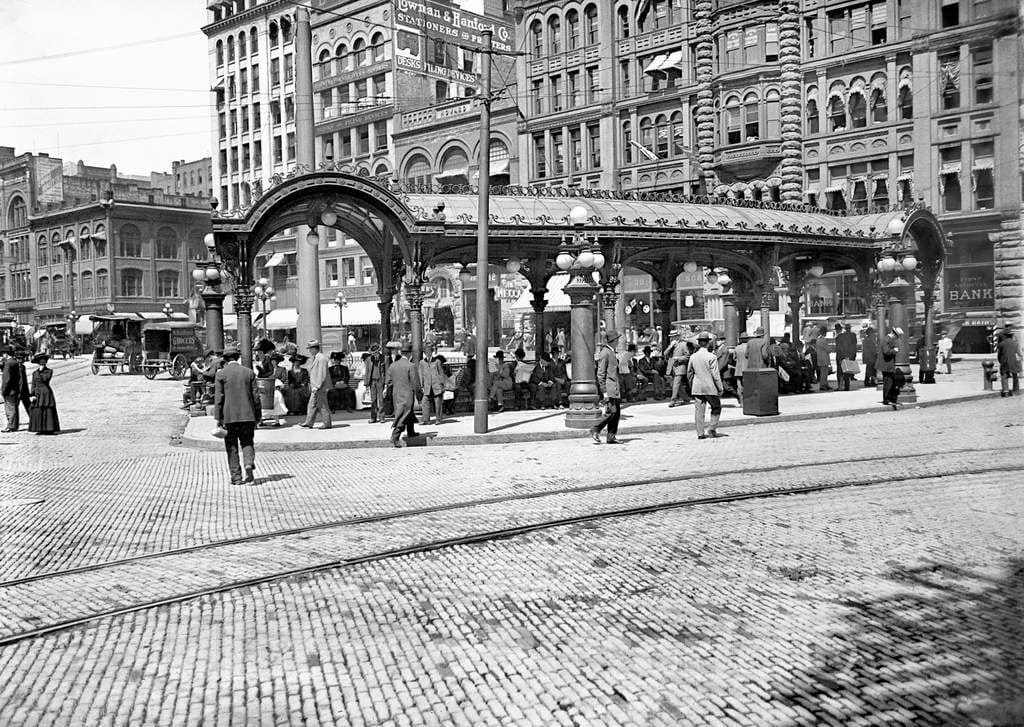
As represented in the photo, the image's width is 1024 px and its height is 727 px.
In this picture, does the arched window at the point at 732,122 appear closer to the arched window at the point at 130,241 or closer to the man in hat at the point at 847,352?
the man in hat at the point at 847,352

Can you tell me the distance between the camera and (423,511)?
9430 mm

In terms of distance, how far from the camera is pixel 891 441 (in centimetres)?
1457

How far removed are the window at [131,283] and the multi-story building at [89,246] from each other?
0.26 ft

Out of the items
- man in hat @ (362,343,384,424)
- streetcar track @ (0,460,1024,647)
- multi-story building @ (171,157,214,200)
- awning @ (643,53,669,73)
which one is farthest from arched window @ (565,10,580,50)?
multi-story building @ (171,157,214,200)

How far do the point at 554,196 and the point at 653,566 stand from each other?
637 inches

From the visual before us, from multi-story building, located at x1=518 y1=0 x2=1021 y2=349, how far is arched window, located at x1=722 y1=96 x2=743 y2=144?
0.26 ft

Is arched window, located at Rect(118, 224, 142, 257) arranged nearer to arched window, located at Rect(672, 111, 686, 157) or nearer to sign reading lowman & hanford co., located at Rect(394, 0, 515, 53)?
sign reading lowman & hanford co., located at Rect(394, 0, 515, 53)

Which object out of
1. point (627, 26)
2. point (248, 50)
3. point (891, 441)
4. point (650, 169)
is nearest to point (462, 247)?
point (891, 441)

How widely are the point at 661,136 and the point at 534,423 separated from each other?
34.5 m

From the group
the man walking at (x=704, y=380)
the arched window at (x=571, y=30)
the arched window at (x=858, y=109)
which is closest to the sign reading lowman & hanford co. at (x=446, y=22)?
the arched window at (x=571, y=30)

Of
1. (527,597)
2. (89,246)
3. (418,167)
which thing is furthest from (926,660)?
(89,246)

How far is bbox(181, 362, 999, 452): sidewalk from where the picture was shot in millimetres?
16484

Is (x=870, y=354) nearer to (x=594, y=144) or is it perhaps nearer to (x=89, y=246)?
(x=594, y=144)

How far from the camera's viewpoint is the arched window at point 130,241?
72.8 meters
